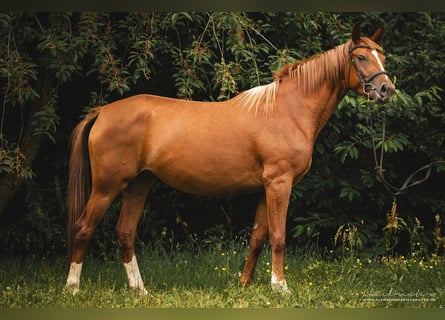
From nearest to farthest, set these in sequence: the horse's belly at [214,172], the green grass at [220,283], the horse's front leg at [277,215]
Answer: the green grass at [220,283]
the horse's front leg at [277,215]
the horse's belly at [214,172]

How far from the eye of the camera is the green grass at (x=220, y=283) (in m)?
4.82

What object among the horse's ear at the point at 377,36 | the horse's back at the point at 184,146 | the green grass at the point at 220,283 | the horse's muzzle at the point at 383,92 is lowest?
the green grass at the point at 220,283

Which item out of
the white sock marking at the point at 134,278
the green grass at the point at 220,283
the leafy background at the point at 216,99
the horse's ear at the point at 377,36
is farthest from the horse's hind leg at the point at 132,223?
the horse's ear at the point at 377,36

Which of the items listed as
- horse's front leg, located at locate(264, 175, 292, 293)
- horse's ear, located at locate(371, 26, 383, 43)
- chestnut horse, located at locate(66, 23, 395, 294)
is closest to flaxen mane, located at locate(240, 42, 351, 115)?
chestnut horse, located at locate(66, 23, 395, 294)

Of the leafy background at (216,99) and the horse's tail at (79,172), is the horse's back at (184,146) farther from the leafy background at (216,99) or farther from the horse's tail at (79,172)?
the leafy background at (216,99)

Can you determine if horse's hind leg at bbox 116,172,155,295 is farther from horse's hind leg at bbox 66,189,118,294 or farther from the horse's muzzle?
the horse's muzzle

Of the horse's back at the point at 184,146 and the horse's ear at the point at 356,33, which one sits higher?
the horse's ear at the point at 356,33

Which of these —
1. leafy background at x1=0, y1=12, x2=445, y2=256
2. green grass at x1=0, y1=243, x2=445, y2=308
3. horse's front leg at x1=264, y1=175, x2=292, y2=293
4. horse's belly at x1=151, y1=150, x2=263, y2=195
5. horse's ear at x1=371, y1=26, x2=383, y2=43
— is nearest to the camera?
green grass at x1=0, y1=243, x2=445, y2=308

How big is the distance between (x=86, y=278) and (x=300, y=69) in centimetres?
288

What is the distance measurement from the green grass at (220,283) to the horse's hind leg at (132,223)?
0.54 ft

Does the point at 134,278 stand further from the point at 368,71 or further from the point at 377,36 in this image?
the point at 377,36

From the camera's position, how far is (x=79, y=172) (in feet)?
17.8

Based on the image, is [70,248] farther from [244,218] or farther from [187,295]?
[244,218]

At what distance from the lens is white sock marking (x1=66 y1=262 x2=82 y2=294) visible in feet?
16.7
